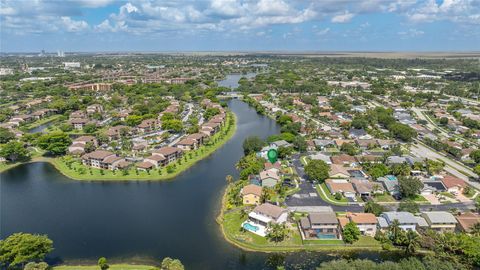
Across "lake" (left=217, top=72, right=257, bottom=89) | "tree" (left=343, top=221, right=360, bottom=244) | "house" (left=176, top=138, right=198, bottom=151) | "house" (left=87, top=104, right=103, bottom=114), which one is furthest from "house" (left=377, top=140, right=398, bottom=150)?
"lake" (left=217, top=72, right=257, bottom=89)

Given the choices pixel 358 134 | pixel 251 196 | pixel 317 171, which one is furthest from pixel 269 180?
pixel 358 134

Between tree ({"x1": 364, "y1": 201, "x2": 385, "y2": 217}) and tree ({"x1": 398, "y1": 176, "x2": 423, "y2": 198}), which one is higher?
tree ({"x1": 398, "y1": 176, "x2": 423, "y2": 198})

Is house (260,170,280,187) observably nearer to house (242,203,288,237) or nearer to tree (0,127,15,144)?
house (242,203,288,237)

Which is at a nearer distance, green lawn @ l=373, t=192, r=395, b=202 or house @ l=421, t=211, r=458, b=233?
house @ l=421, t=211, r=458, b=233

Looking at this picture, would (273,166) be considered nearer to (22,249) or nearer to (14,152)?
(22,249)

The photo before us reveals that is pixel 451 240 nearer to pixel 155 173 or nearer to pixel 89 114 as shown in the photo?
pixel 155 173

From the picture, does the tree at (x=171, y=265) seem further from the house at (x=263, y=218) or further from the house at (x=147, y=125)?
the house at (x=147, y=125)

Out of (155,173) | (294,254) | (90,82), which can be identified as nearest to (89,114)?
(155,173)
